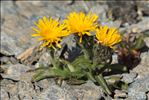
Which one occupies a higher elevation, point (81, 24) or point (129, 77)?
point (81, 24)

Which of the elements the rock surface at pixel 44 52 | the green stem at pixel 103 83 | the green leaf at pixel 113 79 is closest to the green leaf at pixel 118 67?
the rock surface at pixel 44 52

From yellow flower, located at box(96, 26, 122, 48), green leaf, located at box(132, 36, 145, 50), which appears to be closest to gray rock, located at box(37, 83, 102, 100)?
yellow flower, located at box(96, 26, 122, 48)

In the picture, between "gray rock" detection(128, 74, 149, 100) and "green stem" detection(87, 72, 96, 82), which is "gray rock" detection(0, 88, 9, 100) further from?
"gray rock" detection(128, 74, 149, 100)

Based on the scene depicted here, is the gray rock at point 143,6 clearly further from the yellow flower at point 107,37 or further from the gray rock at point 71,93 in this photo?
the gray rock at point 71,93

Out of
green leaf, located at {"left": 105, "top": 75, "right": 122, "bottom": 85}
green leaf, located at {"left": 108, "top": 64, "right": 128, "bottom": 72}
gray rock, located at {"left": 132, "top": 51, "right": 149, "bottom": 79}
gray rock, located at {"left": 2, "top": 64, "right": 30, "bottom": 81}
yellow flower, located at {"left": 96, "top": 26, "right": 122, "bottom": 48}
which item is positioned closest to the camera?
yellow flower, located at {"left": 96, "top": 26, "right": 122, "bottom": 48}

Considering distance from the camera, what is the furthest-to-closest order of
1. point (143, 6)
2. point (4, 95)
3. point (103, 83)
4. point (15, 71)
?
point (143, 6) < point (15, 71) < point (4, 95) < point (103, 83)

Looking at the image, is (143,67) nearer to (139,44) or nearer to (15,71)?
(139,44)

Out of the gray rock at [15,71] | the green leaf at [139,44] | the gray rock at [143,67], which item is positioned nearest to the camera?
the gray rock at [143,67]

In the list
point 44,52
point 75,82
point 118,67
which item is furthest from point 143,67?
point 44,52
